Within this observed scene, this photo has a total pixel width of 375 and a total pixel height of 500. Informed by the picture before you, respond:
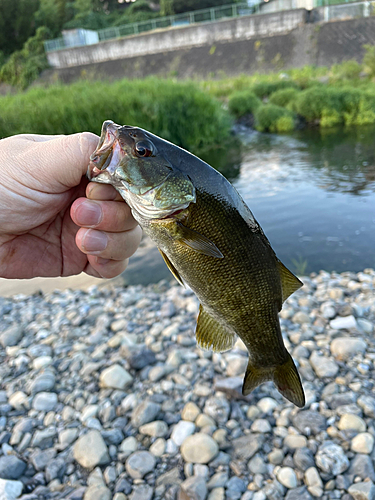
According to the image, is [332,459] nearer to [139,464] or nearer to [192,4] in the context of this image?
[139,464]

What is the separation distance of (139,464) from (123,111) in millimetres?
10598

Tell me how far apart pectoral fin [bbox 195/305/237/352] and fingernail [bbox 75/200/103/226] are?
774mm

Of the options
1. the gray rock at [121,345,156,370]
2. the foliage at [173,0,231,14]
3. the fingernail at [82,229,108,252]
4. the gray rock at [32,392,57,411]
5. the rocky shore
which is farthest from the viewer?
the foliage at [173,0,231,14]

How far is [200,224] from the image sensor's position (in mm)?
1667

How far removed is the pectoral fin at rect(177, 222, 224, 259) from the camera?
63.7 inches

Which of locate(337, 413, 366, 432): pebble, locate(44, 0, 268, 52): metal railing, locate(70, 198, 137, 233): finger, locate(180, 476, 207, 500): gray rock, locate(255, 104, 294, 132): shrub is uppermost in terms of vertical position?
locate(44, 0, 268, 52): metal railing

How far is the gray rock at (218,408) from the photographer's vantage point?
10.4 ft

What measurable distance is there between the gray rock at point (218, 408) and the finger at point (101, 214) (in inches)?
76.3

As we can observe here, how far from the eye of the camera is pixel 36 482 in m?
2.79

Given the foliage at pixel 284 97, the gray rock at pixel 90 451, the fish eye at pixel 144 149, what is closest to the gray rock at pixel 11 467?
the gray rock at pixel 90 451

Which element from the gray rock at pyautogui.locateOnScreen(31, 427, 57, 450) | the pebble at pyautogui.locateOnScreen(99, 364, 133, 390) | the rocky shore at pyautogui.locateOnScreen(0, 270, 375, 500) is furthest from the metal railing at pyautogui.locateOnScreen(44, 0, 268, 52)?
the gray rock at pyautogui.locateOnScreen(31, 427, 57, 450)

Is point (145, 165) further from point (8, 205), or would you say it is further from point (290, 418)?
point (290, 418)

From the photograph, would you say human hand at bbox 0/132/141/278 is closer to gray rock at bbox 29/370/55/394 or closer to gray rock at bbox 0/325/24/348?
gray rock at bbox 29/370/55/394

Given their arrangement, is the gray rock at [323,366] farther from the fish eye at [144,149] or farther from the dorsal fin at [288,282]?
the fish eye at [144,149]
